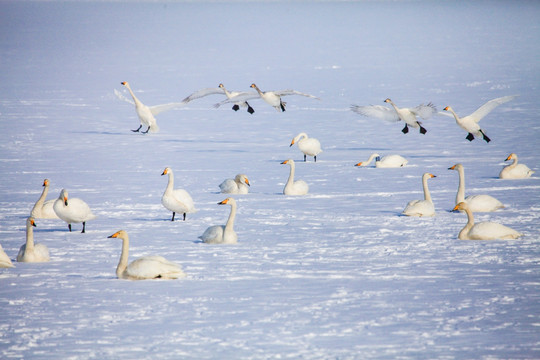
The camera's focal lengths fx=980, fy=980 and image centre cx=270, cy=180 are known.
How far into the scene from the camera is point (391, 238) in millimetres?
10383

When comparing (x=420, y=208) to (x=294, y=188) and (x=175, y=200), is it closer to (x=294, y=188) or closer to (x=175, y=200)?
(x=294, y=188)

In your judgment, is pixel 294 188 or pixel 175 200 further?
pixel 294 188

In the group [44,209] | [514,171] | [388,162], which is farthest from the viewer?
[388,162]

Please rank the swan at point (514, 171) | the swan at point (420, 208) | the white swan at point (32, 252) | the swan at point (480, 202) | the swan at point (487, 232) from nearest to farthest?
the white swan at point (32, 252) < the swan at point (487, 232) < the swan at point (420, 208) < the swan at point (480, 202) < the swan at point (514, 171)

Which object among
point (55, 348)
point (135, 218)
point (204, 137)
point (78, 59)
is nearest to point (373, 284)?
point (55, 348)

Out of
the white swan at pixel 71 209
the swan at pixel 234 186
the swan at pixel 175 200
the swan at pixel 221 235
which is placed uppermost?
the swan at pixel 234 186

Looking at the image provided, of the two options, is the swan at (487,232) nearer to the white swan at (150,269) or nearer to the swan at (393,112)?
the white swan at (150,269)

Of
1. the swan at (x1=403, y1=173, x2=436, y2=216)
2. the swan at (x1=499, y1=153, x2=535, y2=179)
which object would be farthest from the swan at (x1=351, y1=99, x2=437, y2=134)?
the swan at (x1=403, y1=173, x2=436, y2=216)

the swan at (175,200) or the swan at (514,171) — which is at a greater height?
the swan at (514,171)

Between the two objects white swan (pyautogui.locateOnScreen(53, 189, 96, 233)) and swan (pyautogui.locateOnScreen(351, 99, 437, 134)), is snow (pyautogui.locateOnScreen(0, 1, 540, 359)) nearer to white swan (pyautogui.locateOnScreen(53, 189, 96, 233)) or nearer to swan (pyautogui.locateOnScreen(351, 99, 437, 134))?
white swan (pyautogui.locateOnScreen(53, 189, 96, 233))

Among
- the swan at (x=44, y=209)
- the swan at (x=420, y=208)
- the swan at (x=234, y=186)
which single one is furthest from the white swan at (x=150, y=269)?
the swan at (x=234, y=186)

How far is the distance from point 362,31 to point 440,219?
73.2 metres

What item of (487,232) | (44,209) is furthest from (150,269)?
(487,232)

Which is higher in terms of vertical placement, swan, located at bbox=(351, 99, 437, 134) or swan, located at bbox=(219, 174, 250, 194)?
swan, located at bbox=(351, 99, 437, 134)
